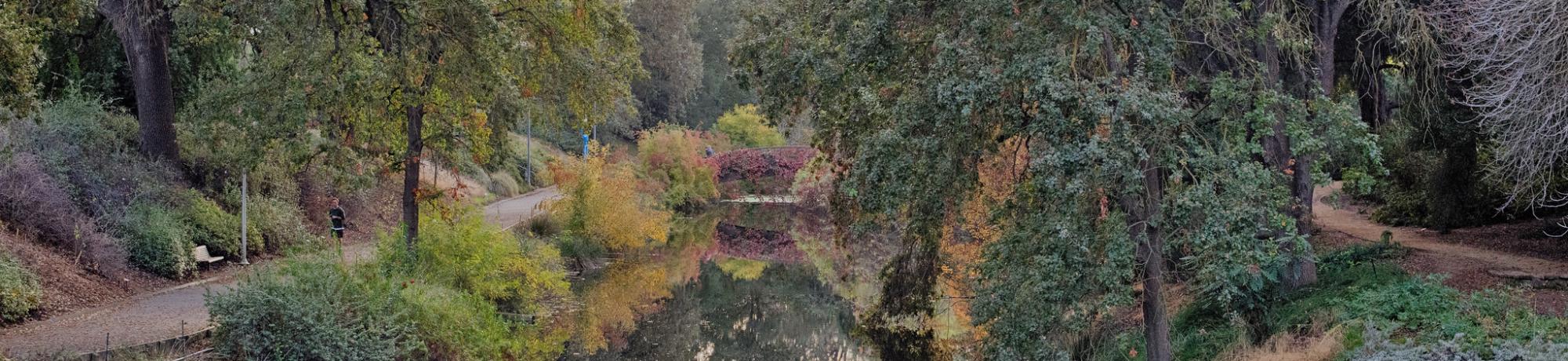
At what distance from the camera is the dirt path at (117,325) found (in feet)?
44.9

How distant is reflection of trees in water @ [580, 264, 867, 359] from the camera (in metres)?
21.1

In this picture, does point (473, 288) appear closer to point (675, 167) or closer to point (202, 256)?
point (202, 256)

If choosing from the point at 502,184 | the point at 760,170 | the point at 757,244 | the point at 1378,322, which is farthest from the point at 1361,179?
the point at 760,170

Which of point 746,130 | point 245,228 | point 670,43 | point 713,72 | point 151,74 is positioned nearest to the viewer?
point 245,228

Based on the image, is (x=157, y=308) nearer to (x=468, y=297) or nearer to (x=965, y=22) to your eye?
(x=468, y=297)

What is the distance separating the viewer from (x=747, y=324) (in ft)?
78.9

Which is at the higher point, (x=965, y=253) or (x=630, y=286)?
(x=965, y=253)

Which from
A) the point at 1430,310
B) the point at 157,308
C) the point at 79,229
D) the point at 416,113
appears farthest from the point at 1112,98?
the point at 79,229

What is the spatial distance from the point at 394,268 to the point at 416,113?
235 centimetres

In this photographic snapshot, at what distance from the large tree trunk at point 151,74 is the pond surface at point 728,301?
26.8 ft

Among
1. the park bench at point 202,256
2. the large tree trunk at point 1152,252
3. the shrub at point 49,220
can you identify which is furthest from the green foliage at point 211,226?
the large tree trunk at point 1152,252

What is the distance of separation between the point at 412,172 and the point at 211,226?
16.9 feet

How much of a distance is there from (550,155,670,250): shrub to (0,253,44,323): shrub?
13.6m

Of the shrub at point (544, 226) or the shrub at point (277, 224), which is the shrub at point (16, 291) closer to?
the shrub at point (277, 224)
